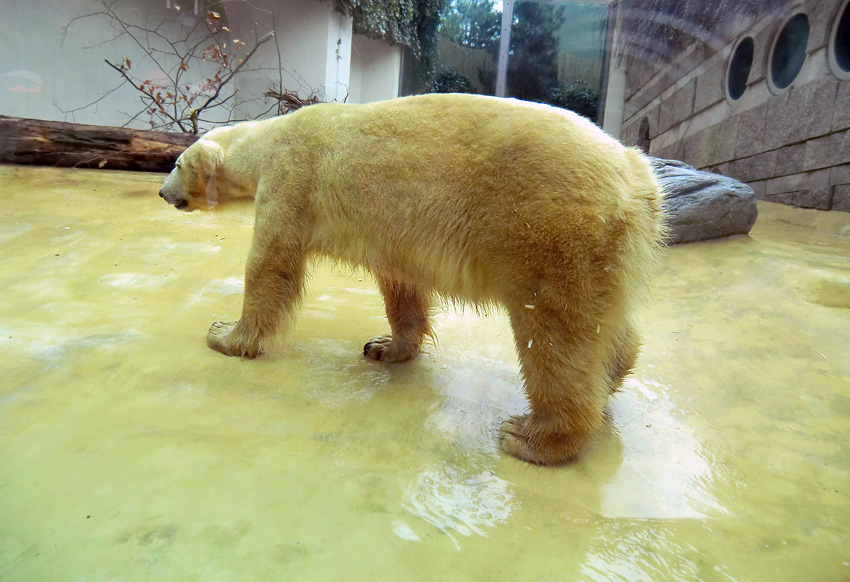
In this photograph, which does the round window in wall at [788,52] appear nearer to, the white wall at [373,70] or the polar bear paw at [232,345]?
the white wall at [373,70]

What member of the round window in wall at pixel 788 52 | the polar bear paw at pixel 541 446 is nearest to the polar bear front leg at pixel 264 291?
the polar bear paw at pixel 541 446

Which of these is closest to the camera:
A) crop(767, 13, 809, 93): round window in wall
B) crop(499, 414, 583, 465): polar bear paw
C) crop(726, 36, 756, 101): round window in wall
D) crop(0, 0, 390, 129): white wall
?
crop(499, 414, 583, 465): polar bear paw

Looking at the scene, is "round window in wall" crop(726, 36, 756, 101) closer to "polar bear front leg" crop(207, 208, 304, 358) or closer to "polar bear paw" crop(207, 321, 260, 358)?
"polar bear front leg" crop(207, 208, 304, 358)

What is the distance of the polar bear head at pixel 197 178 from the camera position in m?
3.36

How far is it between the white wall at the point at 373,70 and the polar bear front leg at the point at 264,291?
17.7 ft

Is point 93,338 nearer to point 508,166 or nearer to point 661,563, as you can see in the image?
point 508,166

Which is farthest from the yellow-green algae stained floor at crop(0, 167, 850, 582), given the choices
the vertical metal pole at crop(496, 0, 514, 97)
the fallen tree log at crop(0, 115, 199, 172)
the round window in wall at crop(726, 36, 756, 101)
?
the round window in wall at crop(726, 36, 756, 101)

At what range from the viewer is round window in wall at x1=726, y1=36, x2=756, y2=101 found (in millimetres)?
7238

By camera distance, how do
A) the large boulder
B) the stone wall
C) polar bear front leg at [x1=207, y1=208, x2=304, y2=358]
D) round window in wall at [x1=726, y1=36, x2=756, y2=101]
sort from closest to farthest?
polar bear front leg at [x1=207, y1=208, x2=304, y2=358]
the large boulder
the stone wall
round window in wall at [x1=726, y1=36, x2=756, y2=101]

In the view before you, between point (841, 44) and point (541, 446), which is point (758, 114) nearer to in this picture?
point (841, 44)

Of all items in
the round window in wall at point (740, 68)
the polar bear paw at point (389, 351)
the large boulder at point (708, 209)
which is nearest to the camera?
the polar bear paw at point (389, 351)

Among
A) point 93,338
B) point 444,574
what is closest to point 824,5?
point 444,574

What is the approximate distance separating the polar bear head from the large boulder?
14.1ft

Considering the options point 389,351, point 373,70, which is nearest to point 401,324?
point 389,351
